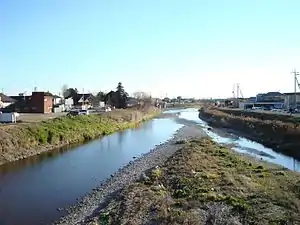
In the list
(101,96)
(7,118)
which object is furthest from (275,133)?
(101,96)

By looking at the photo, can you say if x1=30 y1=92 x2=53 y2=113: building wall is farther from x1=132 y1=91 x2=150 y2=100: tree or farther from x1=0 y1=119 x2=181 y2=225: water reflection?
x1=132 y1=91 x2=150 y2=100: tree

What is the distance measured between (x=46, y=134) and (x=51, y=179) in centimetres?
1527

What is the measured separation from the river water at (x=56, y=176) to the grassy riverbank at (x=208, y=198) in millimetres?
2908

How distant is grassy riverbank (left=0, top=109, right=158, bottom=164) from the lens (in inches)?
1187

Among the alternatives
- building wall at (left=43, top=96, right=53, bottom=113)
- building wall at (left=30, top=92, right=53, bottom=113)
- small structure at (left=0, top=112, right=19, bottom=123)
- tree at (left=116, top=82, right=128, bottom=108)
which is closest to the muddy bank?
small structure at (left=0, top=112, right=19, bottom=123)

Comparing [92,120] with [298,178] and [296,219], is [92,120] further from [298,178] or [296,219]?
[296,219]

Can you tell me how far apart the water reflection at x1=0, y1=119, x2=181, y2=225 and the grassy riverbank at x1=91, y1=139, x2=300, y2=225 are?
292 centimetres

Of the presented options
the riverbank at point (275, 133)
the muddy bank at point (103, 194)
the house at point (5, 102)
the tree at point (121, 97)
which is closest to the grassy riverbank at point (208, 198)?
the muddy bank at point (103, 194)

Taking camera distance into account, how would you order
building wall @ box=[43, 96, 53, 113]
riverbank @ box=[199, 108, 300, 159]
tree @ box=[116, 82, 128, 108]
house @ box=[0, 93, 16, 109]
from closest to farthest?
riverbank @ box=[199, 108, 300, 159] < building wall @ box=[43, 96, 53, 113] < house @ box=[0, 93, 16, 109] < tree @ box=[116, 82, 128, 108]

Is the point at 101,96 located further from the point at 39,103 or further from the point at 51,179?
the point at 51,179

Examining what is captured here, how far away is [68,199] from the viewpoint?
17641 mm

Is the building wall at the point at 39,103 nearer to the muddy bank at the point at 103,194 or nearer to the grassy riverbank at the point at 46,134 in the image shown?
the grassy riverbank at the point at 46,134

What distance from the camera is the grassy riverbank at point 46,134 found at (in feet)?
98.9

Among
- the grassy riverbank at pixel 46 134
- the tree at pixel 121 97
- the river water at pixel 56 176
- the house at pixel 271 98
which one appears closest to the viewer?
the river water at pixel 56 176
